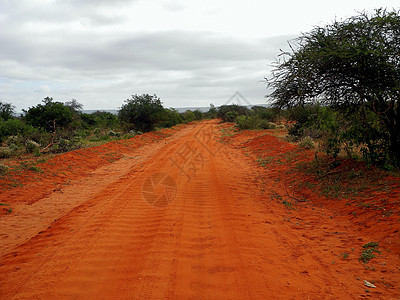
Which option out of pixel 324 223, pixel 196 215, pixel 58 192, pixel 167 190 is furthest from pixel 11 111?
pixel 324 223

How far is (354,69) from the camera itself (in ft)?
22.6

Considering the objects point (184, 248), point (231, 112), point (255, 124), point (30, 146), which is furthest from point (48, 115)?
point (231, 112)

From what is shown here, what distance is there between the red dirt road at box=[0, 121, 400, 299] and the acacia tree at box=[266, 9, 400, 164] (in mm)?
3049

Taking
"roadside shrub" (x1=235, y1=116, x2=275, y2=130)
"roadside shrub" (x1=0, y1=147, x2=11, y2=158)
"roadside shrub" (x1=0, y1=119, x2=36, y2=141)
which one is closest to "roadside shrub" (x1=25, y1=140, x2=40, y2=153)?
"roadside shrub" (x1=0, y1=147, x2=11, y2=158)

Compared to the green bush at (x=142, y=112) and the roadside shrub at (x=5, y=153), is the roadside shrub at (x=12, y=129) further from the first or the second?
the green bush at (x=142, y=112)

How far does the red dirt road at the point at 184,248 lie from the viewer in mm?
3393

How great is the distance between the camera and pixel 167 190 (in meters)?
8.02

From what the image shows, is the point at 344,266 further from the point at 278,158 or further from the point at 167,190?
the point at 278,158

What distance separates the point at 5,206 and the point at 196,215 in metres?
4.97

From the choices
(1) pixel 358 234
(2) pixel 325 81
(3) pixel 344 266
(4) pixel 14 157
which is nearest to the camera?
(3) pixel 344 266

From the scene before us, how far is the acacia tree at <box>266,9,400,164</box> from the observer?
21.2 feet

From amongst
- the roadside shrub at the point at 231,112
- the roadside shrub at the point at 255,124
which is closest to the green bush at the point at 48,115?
the roadside shrub at the point at 255,124

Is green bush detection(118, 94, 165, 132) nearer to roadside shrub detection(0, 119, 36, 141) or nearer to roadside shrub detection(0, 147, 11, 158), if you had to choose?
roadside shrub detection(0, 119, 36, 141)

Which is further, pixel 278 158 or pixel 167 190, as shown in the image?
pixel 278 158
